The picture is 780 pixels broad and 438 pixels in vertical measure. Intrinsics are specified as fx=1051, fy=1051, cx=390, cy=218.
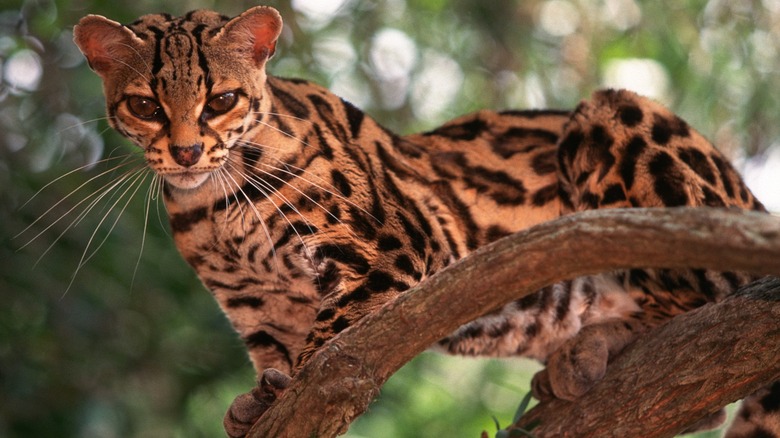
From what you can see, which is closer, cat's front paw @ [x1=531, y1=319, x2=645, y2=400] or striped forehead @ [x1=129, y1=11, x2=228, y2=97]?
striped forehead @ [x1=129, y1=11, x2=228, y2=97]

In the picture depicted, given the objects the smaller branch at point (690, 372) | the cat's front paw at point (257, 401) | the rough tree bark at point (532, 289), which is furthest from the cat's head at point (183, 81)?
the smaller branch at point (690, 372)

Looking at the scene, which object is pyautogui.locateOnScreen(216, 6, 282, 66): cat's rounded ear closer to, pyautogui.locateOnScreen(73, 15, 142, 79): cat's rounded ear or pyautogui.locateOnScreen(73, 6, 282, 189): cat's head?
pyautogui.locateOnScreen(73, 6, 282, 189): cat's head

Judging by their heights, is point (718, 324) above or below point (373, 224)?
below

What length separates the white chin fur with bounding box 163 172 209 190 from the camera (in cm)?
420

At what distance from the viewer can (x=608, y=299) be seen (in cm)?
498

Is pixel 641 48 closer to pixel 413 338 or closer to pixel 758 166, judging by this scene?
pixel 758 166

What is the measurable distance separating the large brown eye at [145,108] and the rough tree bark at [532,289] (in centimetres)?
127

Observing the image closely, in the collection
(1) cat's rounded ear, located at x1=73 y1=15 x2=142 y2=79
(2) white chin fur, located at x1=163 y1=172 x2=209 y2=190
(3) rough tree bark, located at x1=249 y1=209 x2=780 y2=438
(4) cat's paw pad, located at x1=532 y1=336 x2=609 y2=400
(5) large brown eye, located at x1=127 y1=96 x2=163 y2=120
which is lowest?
(4) cat's paw pad, located at x1=532 y1=336 x2=609 y2=400

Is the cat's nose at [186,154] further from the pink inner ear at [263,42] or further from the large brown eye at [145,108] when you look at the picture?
the pink inner ear at [263,42]

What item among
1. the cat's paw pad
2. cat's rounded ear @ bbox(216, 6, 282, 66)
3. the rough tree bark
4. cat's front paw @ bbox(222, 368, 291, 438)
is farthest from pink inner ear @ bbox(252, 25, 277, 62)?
the cat's paw pad

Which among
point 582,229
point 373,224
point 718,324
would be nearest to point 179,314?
point 373,224

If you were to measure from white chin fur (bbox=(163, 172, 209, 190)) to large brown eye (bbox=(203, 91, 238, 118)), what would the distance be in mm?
242

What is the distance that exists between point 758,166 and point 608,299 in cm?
343

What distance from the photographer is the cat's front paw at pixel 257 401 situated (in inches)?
159
